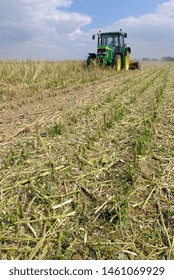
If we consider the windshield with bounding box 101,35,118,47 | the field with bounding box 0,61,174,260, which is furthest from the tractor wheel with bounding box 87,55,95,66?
the field with bounding box 0,61,174,260

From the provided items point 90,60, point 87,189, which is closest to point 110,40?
point 90,60

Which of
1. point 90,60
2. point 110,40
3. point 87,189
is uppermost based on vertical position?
point 110,40

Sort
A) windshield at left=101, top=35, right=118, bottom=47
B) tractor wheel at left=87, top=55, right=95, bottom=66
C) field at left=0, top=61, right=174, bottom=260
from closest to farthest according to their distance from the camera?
field at left=0, top=61, right=174, bottom=260
tractor wheel at left=87, top=55, right=95, bottom=66
windshield at left=101, top=35, right=118, bottom=47

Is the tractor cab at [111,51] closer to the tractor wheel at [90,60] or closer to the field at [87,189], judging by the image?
the tractor wheel at [90,60]

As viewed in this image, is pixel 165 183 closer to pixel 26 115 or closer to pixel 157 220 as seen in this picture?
pixel 157 220

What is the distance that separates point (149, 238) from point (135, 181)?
0.71 metres

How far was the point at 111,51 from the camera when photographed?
16141 mm

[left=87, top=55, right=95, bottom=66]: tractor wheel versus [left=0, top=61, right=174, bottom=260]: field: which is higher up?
[left=87, top=55, right=95, bottom=66]: tractor wheel

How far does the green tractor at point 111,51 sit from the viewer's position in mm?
15312

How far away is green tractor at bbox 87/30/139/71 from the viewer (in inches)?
603

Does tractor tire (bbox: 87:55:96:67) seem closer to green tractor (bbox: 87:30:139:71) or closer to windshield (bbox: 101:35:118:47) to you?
green tractor (bbox: 87:30:139:71)

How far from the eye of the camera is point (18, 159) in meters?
3.17

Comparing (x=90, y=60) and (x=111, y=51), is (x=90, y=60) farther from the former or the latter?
(x=111, y=51)
